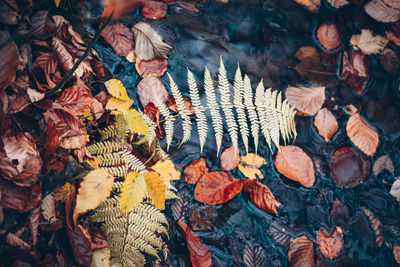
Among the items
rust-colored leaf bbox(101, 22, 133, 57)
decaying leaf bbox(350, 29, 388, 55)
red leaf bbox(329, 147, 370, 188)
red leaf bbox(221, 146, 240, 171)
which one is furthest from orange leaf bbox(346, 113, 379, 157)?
rust-colored leaf bbox(101, 22, 133, 57)

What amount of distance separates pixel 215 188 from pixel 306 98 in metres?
1.30

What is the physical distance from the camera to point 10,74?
48.7 inches

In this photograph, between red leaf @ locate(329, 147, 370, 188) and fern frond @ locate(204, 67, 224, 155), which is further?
red leaf @ locate(329, 147, 370, 188)

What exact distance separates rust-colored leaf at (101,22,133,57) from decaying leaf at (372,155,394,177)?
260 cm

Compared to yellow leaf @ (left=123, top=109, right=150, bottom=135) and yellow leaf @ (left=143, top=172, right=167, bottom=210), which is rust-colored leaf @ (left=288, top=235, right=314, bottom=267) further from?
yellow leaf @ (left=123, top=109, right=150, bottom=135)

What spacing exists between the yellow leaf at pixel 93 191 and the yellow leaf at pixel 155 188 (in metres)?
0.21

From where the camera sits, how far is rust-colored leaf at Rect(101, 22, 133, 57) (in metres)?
2.03

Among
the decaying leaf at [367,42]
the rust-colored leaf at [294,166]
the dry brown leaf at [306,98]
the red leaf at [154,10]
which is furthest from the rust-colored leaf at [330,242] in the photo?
the red leaf at [154,10]

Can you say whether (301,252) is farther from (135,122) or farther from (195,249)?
(135,122)

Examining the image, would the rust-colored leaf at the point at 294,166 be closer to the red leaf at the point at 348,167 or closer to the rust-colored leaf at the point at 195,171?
the red leaf at the point at 348,167

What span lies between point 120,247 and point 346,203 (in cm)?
204

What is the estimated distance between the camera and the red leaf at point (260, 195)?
2082mm

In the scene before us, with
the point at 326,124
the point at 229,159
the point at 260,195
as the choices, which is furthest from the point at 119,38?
the point at 326,124

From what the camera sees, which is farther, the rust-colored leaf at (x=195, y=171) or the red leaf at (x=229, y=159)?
the red leaf at (x=229, y=159)
